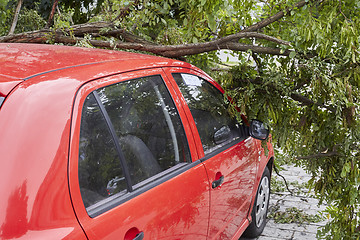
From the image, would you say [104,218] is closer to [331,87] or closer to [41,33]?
[331,87]

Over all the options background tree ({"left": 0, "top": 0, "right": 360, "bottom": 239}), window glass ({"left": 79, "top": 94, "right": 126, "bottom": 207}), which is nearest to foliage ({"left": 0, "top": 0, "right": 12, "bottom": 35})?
background tree ({"left": 0, "top": 0, "right": 360, "bottom": 239})

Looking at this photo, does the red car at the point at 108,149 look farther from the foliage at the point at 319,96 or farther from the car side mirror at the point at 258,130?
the foliage at the point at 319,96

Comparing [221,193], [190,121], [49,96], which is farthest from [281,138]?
[49,96]

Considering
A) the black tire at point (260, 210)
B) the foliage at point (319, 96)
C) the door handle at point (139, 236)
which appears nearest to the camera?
the door handle at point (139, 236)

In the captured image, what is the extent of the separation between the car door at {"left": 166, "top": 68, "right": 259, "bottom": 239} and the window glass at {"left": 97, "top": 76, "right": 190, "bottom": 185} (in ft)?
0.70

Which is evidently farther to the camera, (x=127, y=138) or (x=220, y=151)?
(x=220, y=151)

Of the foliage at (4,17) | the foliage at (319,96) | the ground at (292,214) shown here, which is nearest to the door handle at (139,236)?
the foliage at (319,96)

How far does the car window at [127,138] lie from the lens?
205cm

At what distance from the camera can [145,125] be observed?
2.56 meters

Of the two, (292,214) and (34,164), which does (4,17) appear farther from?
(34,164)

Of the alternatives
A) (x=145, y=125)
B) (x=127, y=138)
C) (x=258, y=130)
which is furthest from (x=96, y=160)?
(x=258, y=130)

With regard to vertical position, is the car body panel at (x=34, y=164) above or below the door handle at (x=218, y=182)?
above

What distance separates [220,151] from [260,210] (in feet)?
5.48

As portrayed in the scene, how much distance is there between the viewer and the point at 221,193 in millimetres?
3209
